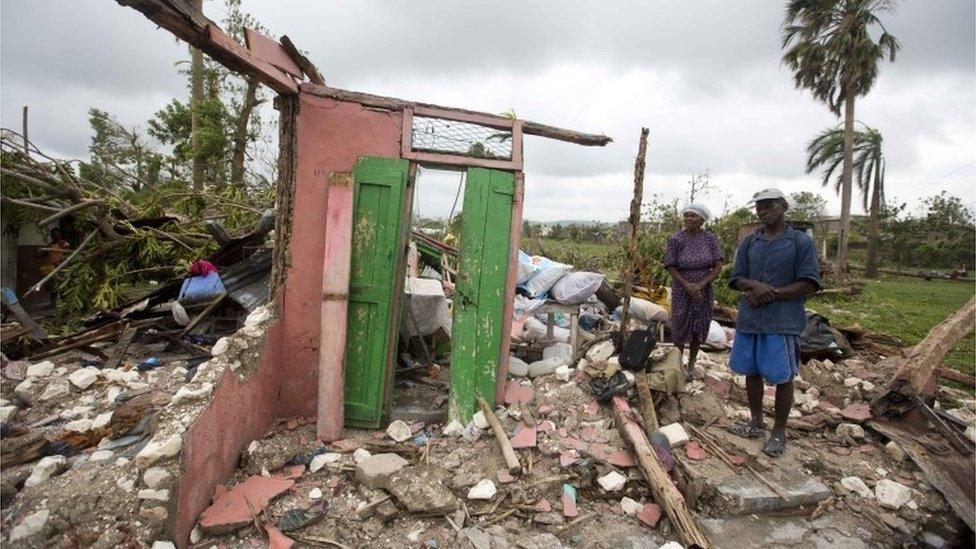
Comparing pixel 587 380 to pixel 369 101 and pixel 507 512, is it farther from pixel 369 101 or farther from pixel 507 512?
pixel 369 101

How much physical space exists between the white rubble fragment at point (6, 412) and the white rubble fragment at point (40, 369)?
1003 millimetres

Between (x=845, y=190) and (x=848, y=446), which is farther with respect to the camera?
(x=845, y=190)

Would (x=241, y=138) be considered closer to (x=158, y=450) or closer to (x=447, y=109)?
(x=447, y=109)

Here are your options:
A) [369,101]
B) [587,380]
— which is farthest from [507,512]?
[369,101]

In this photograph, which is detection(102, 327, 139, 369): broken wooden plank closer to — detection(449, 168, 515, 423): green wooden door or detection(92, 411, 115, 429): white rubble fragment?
detection(92, 411, 115, 429): white rubble fragment

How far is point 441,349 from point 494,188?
81.0 inches

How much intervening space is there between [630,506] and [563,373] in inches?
58.1

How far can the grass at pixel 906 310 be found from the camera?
Result: 6.26 metres

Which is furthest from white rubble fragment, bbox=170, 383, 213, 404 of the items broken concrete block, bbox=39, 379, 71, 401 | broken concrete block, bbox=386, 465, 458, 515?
broken concrete block, bbox=39, 379, 71, 401

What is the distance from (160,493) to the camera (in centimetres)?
229

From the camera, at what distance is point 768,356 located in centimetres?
310

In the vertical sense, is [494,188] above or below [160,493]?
above

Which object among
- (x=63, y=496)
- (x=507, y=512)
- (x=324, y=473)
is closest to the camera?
(x=63, y=496)

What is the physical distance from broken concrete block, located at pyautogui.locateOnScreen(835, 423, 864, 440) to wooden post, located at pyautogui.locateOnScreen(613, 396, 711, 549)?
1633 mm
